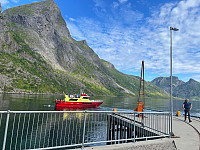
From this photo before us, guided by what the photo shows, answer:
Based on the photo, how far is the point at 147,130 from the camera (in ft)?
37.2

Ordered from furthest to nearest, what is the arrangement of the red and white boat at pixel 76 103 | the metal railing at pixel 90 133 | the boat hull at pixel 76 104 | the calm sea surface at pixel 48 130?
the red and white boat at pixel 76 103 < the boat hull at pixel 76 104 < the calm sea surface at pixel 48 130 < the metal railing at pixel 90 133

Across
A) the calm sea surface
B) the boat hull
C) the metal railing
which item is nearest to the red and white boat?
the boat hull

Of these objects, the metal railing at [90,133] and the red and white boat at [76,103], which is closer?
the metal railing at [90,133]

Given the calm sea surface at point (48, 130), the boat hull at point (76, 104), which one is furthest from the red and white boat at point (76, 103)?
the calm sea surface at point (48, 130)

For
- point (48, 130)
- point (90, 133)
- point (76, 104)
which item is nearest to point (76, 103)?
point (76, 104)

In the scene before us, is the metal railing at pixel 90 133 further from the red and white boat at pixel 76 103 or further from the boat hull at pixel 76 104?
the red and white boat at pixel 76 103

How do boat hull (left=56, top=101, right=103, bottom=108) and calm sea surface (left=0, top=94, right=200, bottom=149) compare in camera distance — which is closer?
calm sea surface (left=0, top=94, right=200, bottom=149)

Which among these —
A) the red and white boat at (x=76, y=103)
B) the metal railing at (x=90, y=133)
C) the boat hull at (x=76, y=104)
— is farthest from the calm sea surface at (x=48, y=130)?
the red and white boat at (x=76, y=103)

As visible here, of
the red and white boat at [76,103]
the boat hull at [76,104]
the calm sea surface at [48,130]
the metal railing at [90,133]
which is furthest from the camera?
the red and white boat at [76,103]

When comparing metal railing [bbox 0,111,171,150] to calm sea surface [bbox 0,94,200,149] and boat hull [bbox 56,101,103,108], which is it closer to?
calm sea surface [bbox 0,94,200,149]

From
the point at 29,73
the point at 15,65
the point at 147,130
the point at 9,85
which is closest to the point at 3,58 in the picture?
the point at 15,65

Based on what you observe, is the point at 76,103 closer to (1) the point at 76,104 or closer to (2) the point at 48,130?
(1) the point at 76,104

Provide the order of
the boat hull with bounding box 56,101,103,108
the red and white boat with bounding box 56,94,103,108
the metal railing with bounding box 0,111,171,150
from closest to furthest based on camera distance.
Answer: the metal railing with bounding box 0,111,171,150
the boat hull with bounding box 56,101,103,108
the red and white boat with bounding box 56,94,103,108

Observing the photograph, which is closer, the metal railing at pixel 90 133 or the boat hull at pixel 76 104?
the metal railing at pixel 90 133
